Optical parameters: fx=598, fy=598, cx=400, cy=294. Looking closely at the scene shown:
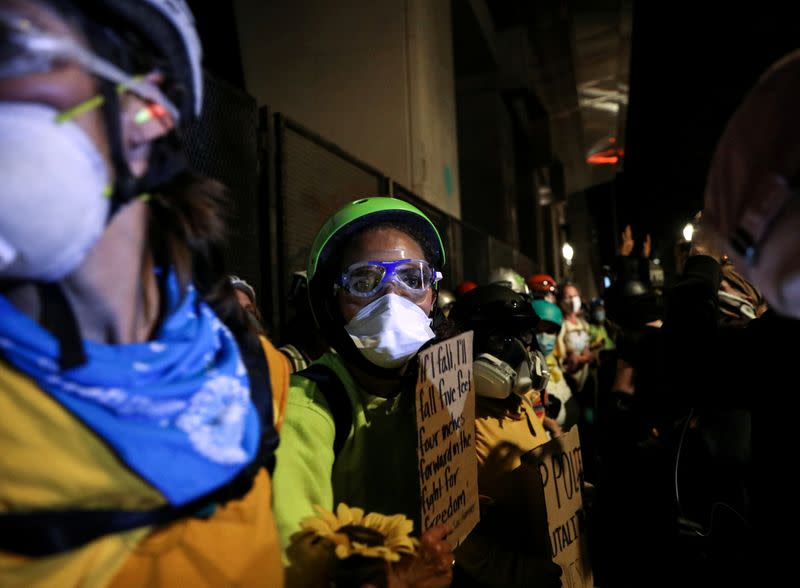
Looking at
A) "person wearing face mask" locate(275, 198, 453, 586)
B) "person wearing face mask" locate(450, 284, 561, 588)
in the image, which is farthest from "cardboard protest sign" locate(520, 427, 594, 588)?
"person wearing face mask" locate(275, 198, 453, 586)

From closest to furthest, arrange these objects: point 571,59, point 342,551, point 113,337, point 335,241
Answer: point 113,337 < point 342,551 < point 335,241 < point 571,59

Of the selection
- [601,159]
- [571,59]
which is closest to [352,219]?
[571,59]

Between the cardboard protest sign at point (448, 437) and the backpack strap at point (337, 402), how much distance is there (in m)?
0.23

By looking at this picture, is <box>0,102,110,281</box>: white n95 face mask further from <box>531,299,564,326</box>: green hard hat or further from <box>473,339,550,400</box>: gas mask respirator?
<box>531,299,564,326</box>: green hard hat

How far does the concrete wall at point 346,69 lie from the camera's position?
6.98 metres

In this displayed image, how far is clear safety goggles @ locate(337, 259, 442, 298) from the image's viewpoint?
6.86ft

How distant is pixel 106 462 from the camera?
0.94 m

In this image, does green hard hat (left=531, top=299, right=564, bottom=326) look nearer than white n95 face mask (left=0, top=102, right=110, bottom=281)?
No

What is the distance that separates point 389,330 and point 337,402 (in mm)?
310

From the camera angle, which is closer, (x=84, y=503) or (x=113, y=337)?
(x=84, y=503)

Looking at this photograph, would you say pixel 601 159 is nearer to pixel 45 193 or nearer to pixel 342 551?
pixel 342 551

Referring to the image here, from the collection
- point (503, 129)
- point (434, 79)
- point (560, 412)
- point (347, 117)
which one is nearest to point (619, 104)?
point (503, 129)

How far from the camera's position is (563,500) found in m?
2.08

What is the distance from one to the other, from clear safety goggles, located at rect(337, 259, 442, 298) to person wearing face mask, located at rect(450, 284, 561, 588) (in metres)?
0.49
